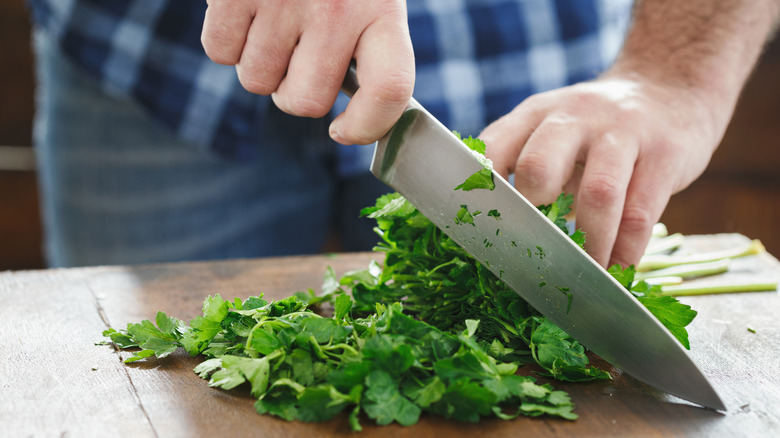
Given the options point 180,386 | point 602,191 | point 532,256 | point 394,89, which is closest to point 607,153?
point 602,191

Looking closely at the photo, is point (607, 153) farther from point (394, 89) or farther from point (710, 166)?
point (710, 166)

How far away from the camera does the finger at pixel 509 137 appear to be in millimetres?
1377

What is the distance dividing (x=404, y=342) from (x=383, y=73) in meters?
0.43

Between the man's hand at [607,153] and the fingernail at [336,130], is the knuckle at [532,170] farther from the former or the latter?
the fingernail at [336,130]

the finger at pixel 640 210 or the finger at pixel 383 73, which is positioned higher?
the finger at pixel 383 73

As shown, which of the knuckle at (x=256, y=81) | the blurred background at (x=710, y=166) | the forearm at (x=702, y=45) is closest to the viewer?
the knuckle at (x=256, y=81)

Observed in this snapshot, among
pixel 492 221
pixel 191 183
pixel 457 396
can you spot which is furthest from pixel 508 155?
pixel 191 183

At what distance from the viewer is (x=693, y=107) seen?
5.00 ft

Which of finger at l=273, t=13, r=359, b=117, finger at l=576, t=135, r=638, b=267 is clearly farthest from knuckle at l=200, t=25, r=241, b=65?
finger at l=576, t=135, r=638, b=267

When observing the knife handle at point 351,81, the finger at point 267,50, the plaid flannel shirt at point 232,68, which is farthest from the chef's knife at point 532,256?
the plaid flannel shirt at point 232,68

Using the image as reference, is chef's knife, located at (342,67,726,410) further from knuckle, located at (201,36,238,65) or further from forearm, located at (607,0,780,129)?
forearm, located at (607,0,780,129)

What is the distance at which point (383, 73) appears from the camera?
1.06m

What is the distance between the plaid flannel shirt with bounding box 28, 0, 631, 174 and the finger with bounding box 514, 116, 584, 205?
813 millimetres

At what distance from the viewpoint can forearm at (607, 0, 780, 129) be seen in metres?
1.62
